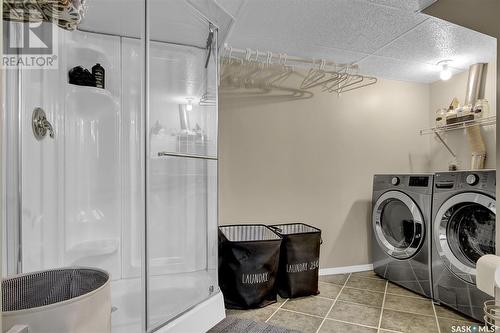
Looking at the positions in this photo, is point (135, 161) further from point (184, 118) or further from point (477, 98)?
point (477, 98)

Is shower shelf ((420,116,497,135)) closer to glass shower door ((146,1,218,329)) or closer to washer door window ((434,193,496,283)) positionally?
washer door window ((434,193,496,283))

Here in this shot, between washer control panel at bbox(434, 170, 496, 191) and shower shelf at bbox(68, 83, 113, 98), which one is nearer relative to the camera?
washer control panel at bbox(434, 170, 496, 191)

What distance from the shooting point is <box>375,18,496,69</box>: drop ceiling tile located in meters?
2.00

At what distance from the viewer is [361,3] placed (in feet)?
5.56

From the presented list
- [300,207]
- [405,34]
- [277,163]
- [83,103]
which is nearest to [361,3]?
[405,34]

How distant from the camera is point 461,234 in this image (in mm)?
2008

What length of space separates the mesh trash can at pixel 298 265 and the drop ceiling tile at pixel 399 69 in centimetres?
168

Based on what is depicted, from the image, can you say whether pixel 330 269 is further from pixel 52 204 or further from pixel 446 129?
pixel 52 204

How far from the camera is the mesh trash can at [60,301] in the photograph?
0.61 metres

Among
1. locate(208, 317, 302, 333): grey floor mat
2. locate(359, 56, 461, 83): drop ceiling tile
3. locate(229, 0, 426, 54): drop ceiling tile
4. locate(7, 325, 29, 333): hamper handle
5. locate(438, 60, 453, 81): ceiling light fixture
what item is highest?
→ locate(229, 0, 426, 54): drop ceiling tile

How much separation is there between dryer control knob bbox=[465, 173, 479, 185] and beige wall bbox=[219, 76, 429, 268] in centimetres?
108

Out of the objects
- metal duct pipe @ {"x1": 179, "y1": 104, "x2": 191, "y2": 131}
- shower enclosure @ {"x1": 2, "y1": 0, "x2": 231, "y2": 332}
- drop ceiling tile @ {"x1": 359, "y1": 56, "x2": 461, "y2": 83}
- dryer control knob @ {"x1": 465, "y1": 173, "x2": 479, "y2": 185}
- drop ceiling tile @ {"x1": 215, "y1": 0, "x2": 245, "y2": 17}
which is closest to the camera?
shower enclosure @ {"x1": 2, "y1": 0, "x2": 231, "y2": 332}

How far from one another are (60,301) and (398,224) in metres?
2.59

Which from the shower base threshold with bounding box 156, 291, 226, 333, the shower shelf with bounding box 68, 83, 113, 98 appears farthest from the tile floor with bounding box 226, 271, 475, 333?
the shower shelf with bounding box 68, 83, 113, 98
